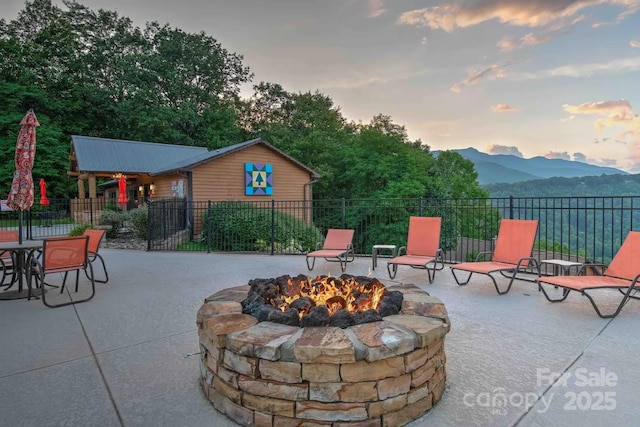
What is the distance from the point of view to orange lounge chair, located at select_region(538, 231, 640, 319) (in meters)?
3.54

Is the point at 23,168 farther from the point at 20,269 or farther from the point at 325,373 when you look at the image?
the point at 325,373

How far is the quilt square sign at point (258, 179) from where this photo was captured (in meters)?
15.3

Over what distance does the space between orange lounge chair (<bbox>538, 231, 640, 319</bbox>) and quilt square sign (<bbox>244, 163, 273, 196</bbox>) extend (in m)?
12.9

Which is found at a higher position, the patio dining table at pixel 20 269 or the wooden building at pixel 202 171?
the wooden building at pixel 202 171

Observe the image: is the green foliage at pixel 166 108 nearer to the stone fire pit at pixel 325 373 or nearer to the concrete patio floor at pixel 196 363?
the concrete patio floor at pixel 196 363

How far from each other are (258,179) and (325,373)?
14.3m

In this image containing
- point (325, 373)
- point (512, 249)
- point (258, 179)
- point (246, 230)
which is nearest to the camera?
point (325, 373)

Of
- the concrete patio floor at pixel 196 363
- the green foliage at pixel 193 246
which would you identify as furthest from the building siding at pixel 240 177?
the concrete patio floor at pixel 196 363

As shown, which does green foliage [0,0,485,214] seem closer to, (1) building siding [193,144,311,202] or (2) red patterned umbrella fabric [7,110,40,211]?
Result: (1) building siding [193,144,311,202]

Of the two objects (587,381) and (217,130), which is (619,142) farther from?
(217,130)

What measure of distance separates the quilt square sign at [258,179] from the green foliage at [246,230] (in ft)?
9.60

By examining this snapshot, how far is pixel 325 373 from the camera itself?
1.77 meters

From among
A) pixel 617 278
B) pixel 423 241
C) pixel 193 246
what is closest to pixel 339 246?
pixel 423 241

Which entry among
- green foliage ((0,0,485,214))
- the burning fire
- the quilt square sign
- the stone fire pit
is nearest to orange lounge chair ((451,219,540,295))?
the burning fire
